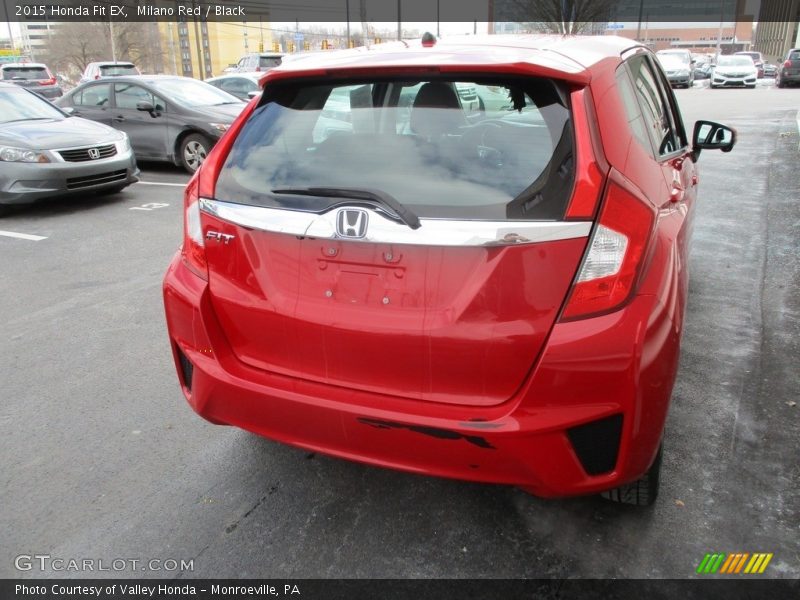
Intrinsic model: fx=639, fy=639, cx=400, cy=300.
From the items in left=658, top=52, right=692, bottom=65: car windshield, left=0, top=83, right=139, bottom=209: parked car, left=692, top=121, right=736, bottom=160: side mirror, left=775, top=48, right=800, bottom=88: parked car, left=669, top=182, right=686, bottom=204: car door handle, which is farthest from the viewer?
left=658, top=52, right=692, bottom=65: car windshield

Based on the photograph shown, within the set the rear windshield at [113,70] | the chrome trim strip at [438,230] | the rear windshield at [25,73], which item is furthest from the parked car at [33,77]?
the chrome trim strip at [438,230]

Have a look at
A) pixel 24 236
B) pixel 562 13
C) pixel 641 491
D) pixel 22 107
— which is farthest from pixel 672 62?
pixel 641 491

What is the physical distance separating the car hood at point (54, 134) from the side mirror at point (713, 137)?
7138mm

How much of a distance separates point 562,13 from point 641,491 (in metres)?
40.8

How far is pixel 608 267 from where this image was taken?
189cm

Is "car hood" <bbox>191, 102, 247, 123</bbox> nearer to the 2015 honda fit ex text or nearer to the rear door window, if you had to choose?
the rear door window

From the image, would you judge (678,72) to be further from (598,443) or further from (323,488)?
(598,443)

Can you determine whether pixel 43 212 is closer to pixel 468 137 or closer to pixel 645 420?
pixel 468 137

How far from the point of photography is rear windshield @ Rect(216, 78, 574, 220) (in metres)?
1.96

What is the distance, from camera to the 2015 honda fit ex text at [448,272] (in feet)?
6.18

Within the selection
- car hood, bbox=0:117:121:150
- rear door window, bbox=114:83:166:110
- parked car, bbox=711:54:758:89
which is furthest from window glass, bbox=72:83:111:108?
parked car, bbox=711:54:758:89

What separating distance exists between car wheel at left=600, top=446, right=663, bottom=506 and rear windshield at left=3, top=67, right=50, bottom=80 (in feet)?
103

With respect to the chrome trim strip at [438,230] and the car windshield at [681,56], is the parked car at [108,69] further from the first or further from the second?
the car windshield at [681,56]

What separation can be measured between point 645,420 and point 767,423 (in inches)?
60.9
